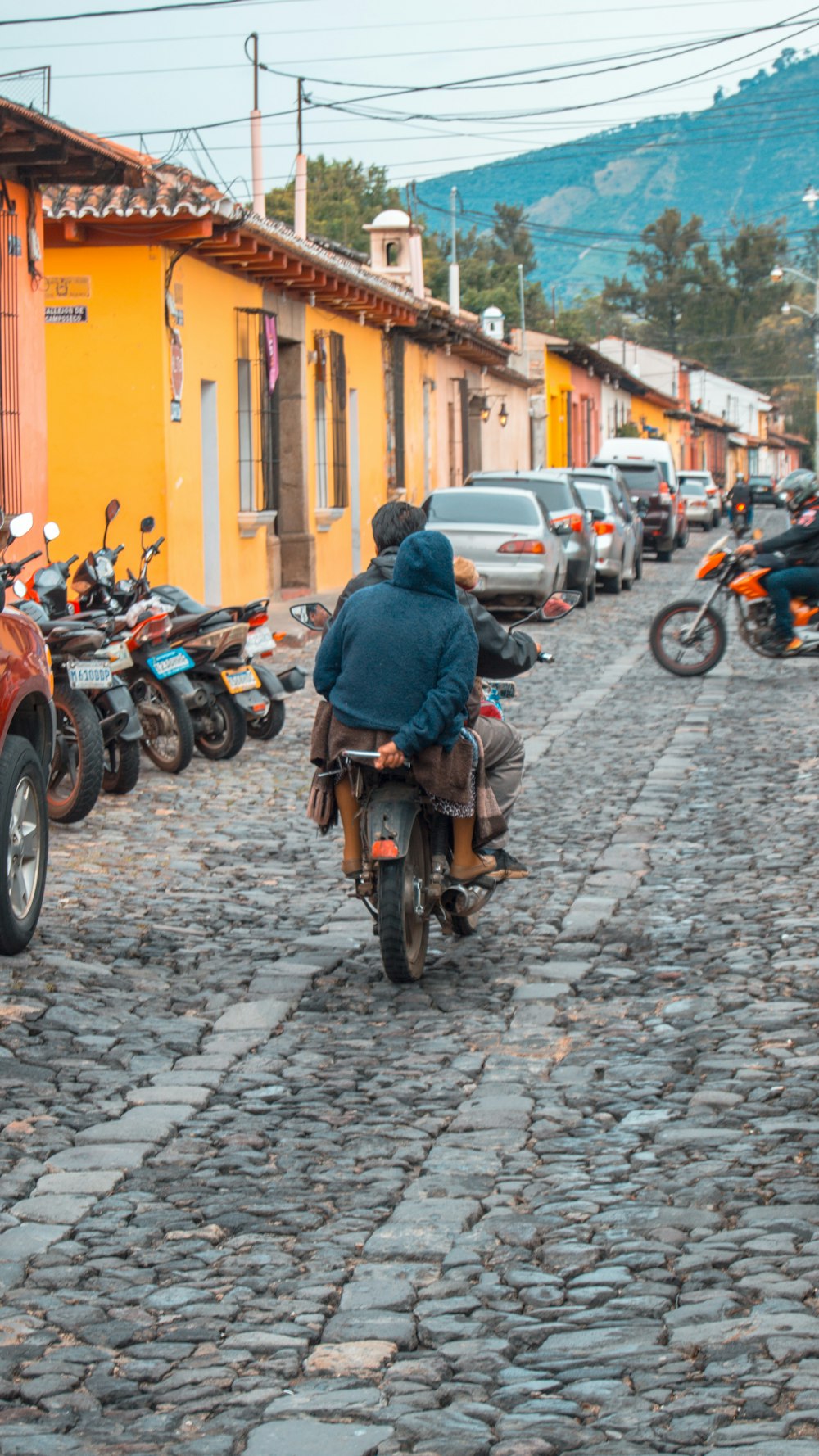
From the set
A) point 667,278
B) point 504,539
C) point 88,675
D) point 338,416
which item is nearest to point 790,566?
point 504,539

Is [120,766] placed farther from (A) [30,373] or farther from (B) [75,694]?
(A) [30,373]

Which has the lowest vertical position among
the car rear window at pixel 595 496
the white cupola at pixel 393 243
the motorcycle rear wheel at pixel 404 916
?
the motorcycle rear wheel at pixel 404 916

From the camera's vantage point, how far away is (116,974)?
6391 mm

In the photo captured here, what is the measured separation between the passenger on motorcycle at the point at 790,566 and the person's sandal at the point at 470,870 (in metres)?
8.87

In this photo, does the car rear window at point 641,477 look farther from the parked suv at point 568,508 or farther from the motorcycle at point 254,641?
the motorcycle at point 254,641

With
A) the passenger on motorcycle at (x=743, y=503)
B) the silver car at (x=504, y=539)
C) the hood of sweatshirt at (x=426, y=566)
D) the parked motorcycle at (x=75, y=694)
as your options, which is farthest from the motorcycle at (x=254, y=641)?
the passenger on motorcycle at (x=743, y=503)

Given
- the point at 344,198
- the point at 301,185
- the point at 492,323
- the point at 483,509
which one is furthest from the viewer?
the point at 344,198

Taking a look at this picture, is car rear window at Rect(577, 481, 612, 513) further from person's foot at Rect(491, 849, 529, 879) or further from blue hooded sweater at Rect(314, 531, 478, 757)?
blue hooded sweater at Rect(314, 531, 478, 757)

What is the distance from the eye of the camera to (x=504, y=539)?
67.4 feet

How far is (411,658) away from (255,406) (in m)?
14.9

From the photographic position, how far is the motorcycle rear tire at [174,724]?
1057 cm

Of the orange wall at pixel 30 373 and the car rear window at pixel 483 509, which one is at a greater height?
the orange wall at pixel 30 373

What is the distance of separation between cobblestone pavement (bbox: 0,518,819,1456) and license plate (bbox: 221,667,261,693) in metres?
2.60

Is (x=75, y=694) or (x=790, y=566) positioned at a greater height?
(x=790, y=566)
